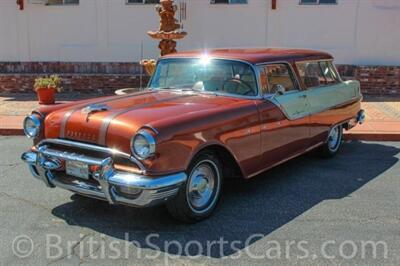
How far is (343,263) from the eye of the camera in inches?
142

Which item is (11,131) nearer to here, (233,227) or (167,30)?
(167,30)

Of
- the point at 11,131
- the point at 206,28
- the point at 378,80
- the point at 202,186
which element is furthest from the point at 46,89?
the point at 378,80

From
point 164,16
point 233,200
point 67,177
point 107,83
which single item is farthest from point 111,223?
point 107,83

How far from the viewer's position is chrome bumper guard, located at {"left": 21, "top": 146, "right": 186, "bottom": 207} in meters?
3.78

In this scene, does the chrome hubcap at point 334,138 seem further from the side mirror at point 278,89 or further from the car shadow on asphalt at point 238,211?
the side mirror at point 278,89

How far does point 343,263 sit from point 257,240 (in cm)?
70

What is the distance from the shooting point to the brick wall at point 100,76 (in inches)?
448

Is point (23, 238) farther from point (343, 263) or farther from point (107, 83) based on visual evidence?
point (107, 83)

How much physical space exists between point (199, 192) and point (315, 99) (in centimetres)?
221

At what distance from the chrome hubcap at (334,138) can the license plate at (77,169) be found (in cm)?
352

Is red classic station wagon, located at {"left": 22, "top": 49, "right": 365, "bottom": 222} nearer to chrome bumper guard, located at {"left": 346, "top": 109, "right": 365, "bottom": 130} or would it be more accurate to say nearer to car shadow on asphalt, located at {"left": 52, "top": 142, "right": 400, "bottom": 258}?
car shadow on asphalt, located at {"left": 52, "top": 142, "right": 400, "bottom": 258}

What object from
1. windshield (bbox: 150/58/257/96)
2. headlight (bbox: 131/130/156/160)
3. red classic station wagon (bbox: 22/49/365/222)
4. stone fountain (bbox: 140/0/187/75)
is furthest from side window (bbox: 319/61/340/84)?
stone fountain (bbox: 140/0/187/75)

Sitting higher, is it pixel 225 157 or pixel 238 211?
pixel 225 157

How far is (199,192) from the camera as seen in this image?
14.3ft
